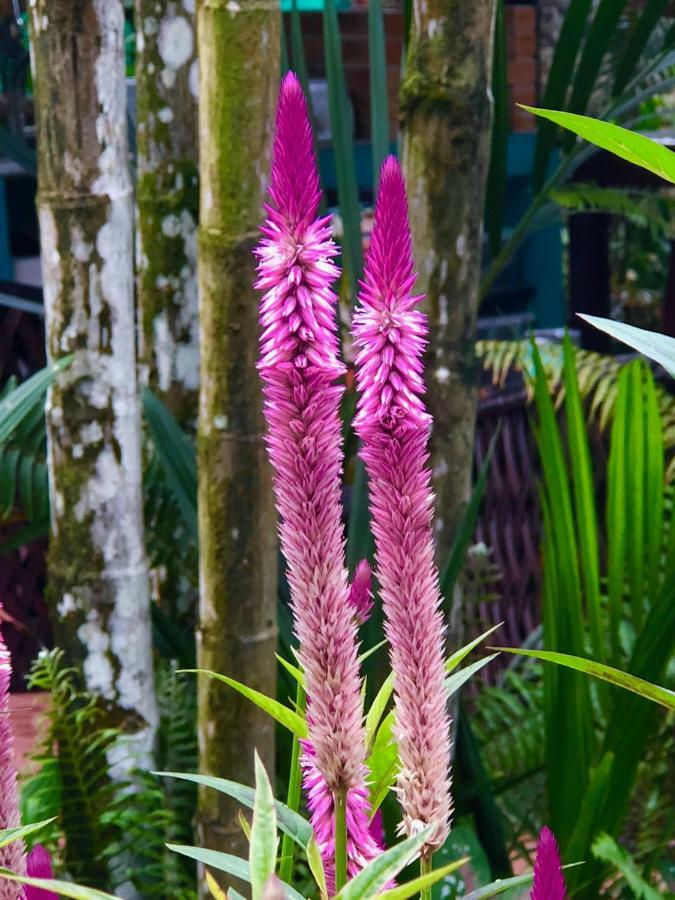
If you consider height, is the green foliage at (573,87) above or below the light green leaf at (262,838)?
above

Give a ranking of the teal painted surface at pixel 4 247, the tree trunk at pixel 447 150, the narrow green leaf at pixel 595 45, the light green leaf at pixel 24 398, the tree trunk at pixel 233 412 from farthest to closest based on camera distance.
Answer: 1. the teal painted surface at pixel 4 247
2. the narrow green leaf at pixel 595 45
3. the light green leaf at pixel 24 398
4. the tree trunk at pixel 447 150
5. the tree trunk at pixel 233 412

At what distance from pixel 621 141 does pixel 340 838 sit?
0.31 metres

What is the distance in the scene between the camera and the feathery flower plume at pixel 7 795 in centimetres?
40

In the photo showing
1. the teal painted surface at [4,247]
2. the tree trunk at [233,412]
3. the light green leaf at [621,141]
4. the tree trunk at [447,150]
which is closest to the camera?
the light green leaf at [621,141]

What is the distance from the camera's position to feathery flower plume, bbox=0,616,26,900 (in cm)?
40

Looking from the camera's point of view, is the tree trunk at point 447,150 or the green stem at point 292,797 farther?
the tree trunk at point 447,150

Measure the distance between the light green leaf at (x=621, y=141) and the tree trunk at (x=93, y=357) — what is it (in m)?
1.39

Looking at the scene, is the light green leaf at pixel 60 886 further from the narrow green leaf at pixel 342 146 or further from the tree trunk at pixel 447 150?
the narrow green leaf at pixel 342 146

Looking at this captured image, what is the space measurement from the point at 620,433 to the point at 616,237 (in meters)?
5.36

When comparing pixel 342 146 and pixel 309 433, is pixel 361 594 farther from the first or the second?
pixel 342 146

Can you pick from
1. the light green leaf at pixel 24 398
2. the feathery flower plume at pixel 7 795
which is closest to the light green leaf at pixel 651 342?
the feathery flower plume at pixel 7 795

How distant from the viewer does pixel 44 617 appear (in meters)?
3.50

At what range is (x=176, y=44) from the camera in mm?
2363

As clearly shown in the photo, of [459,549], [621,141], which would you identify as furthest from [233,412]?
[621,141]
